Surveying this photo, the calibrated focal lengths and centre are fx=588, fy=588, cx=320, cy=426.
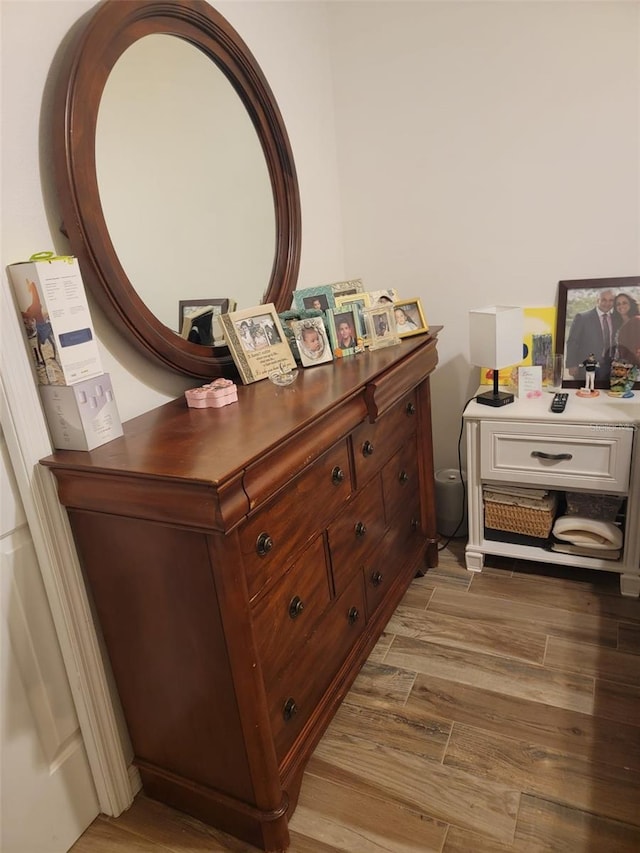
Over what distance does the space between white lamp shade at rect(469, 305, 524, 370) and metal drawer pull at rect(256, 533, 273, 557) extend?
123cm

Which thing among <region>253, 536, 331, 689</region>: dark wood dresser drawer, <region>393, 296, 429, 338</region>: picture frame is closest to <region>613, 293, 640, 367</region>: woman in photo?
<region>393, 296, 429, 338</region>: picture frame

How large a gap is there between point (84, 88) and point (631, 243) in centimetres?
186

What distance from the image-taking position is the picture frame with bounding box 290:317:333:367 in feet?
5.88

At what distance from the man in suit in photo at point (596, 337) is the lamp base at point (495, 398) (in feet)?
0.99

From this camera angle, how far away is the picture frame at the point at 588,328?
7.14ft

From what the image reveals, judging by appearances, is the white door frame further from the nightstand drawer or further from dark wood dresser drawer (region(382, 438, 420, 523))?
the nightstand drawer

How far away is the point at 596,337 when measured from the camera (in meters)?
2.23

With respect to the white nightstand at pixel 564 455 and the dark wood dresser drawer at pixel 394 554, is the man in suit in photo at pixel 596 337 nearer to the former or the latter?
the white nightstand at pixel 564 455

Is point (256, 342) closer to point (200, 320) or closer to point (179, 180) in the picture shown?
point (200, 320)

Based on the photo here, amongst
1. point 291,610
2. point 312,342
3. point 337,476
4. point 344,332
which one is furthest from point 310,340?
point 291,610

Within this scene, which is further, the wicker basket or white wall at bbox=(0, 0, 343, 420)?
the wicker basket

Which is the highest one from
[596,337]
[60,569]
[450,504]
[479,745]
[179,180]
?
[179,180]

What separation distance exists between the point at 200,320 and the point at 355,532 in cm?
75

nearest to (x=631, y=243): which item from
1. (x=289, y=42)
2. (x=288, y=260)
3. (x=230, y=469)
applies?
(x=288, y=260)
